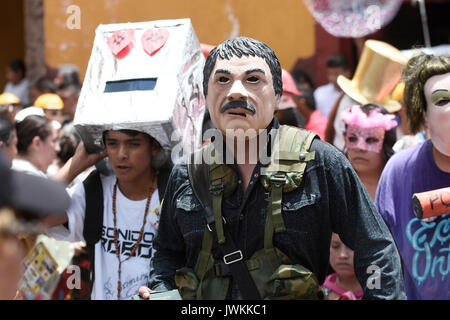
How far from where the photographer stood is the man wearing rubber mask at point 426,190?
396 cm

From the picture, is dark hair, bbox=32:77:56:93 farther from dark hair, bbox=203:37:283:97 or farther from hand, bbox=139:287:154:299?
hand, bbox=139:287:154:299

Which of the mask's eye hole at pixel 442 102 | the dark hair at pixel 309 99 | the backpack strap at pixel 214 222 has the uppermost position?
the mask's eye hole at pixel 442 102

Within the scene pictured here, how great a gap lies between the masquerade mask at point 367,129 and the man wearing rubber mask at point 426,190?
0.82 m

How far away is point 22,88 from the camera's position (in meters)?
10.1

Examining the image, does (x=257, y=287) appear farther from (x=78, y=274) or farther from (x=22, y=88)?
(x=22, y=88)

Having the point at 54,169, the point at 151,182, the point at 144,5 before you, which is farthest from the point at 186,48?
the point at 144,5

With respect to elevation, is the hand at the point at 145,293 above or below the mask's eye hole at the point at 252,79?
below

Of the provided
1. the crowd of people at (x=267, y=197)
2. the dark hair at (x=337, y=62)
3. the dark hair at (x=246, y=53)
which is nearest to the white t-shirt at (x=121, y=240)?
the crowd of people at (x=267, y=197)

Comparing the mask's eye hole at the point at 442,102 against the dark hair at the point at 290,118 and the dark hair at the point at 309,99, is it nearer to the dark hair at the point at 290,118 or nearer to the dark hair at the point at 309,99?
the dark hair at the point at 290,118

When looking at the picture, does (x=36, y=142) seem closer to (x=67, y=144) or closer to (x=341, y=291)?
(x=67, y=144)

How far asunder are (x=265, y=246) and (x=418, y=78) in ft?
5.66

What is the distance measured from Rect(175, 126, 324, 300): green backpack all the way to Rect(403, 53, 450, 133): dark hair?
51.9 inches

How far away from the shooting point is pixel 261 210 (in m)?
3.04
